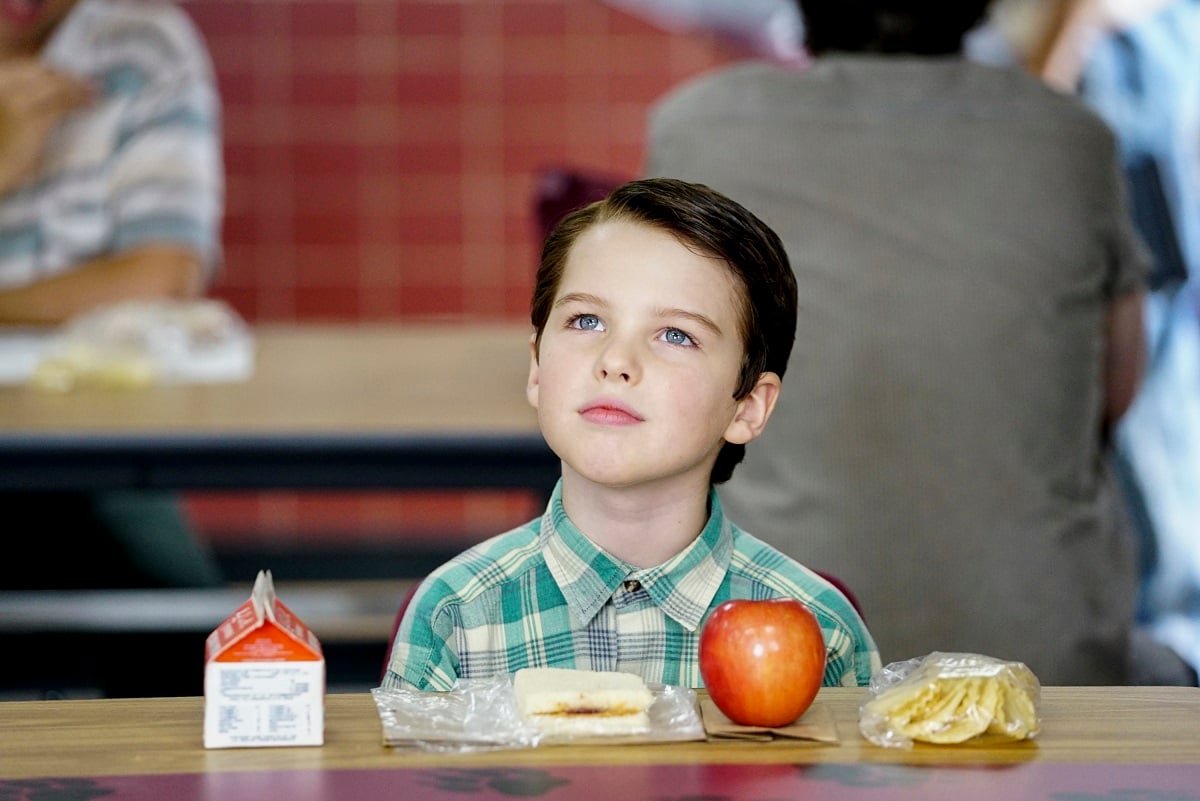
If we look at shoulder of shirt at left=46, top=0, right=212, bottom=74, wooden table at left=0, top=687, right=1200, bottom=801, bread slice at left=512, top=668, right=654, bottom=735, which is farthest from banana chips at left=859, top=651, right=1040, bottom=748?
shoulder of shirt at left=46, top=0, right=212, bottom=74

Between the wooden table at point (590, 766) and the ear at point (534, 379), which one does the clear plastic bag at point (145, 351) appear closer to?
the ear at point (534, 379)

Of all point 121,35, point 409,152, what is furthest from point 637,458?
point 409,152

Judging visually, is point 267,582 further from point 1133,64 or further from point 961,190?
point 1133,64

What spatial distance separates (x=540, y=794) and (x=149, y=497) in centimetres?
233

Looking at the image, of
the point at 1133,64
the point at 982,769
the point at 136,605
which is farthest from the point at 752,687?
the point at 1133,64

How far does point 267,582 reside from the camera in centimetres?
97

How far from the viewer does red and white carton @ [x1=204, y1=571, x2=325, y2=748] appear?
3.00 ft

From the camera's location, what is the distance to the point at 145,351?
252cm

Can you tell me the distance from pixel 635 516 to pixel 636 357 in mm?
140

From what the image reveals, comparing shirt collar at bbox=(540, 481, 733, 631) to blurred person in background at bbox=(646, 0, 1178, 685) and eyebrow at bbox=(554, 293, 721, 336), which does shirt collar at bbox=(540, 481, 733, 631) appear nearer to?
eyebrow at bbox=(554, 293, 721, 336)

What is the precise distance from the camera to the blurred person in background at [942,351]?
1827 mm

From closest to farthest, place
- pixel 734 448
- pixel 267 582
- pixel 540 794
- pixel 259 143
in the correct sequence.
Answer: pixel 540 794
pixel 267 582
pixel 734 448
pixel 259 143

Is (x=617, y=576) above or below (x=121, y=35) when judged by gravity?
below

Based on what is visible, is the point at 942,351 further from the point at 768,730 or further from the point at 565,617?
the point at 768,730
